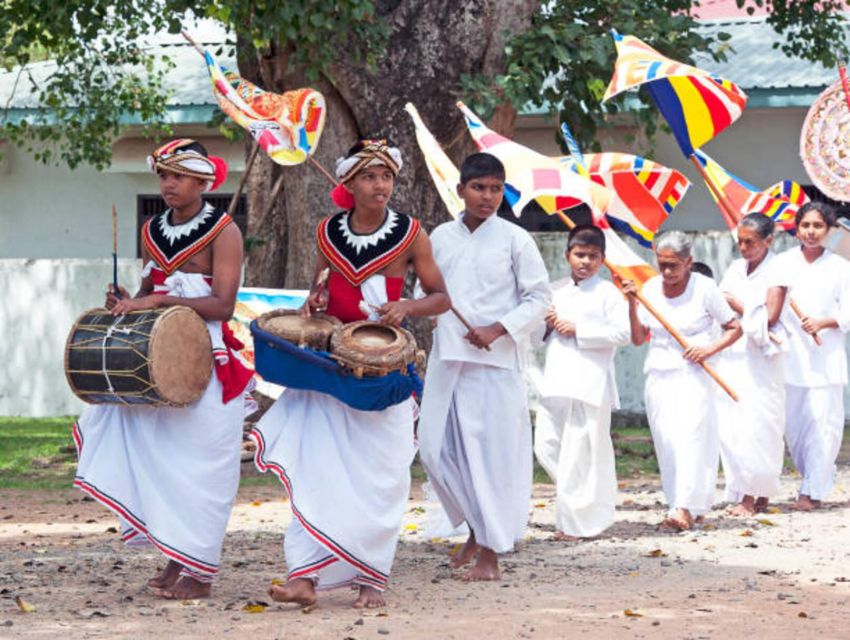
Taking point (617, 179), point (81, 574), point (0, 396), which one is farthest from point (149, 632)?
point (0, 396)

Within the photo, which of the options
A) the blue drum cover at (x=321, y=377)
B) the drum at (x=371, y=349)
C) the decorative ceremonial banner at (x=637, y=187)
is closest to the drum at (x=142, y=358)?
the blue drum cover at (x=321, y=377)

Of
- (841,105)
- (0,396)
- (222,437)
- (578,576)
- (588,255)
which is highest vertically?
(841,105)

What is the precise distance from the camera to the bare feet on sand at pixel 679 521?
377 inches

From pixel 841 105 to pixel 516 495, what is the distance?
402cm

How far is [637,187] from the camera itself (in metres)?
10.7

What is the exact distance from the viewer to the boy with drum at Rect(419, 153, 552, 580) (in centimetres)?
801

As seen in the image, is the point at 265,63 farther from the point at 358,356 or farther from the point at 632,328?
the point at 358,356

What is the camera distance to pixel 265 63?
1302 cm

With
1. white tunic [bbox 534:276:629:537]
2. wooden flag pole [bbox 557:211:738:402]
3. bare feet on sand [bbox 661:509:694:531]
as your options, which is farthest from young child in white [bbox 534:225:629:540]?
bare feet on sand [bbox 661:509:694:531]

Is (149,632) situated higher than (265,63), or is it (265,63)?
(265,63)

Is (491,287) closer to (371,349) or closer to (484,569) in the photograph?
(484,569)

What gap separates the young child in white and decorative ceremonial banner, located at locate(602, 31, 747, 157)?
141 cm

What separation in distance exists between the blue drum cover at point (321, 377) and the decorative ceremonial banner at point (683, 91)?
4140 mm

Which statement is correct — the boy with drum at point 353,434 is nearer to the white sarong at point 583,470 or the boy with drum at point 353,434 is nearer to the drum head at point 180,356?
the drum head at point 180,356
